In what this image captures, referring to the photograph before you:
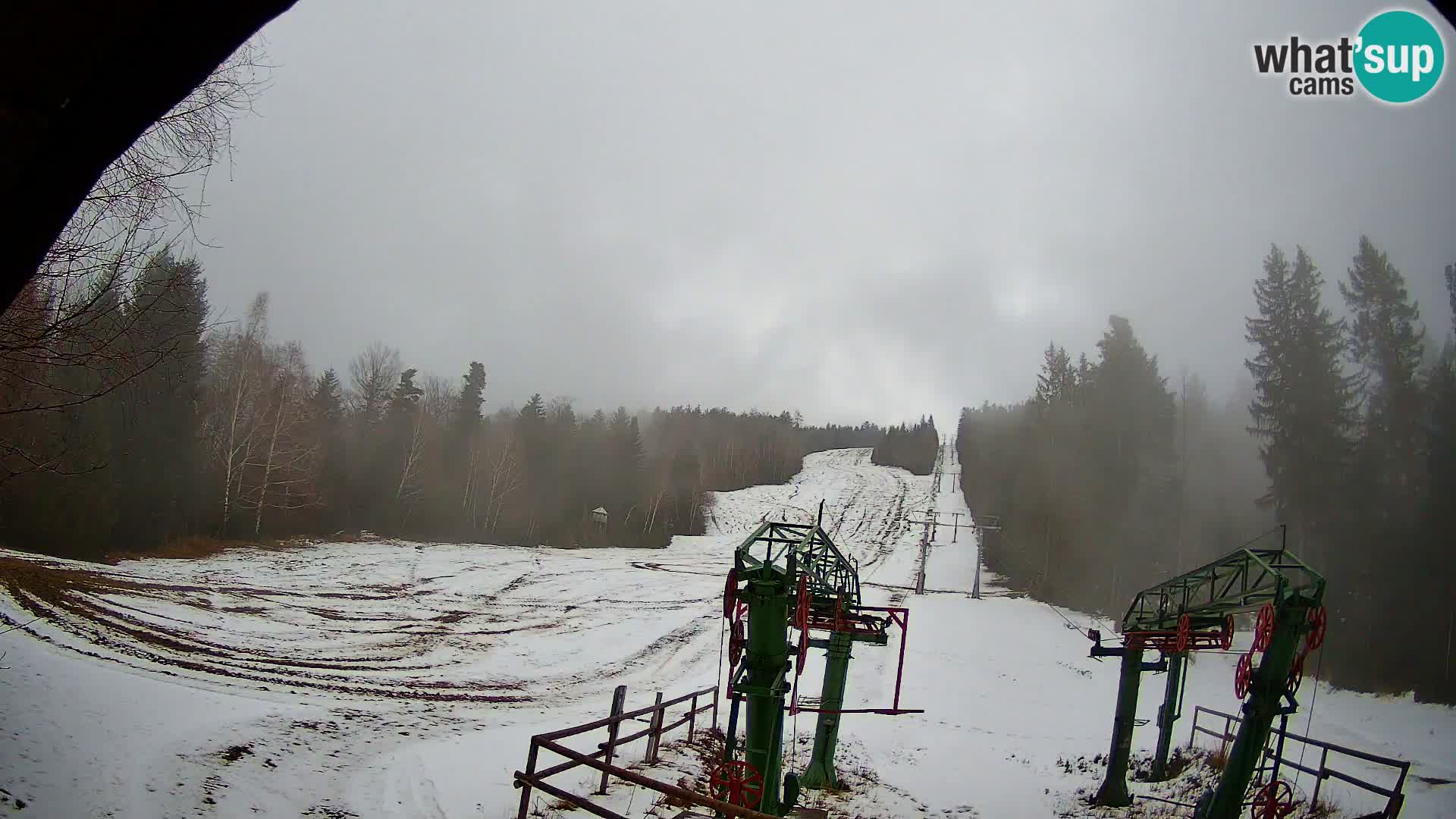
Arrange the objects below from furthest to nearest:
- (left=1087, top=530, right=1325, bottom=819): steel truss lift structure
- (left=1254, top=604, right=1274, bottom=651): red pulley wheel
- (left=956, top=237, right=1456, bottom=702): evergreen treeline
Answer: (left=956, top=237, right=1456, bottom=702): evergreen treeline
(left=1254, top=604, right=1274, bottom=651): red pulley wheel
(left=1087, top=530, right=1325, bottom=819): steel truss lift structure

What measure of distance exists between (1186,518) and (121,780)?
46.1 metres

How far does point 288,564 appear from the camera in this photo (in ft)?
114

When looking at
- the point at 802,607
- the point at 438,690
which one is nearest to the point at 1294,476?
the point at 802,607

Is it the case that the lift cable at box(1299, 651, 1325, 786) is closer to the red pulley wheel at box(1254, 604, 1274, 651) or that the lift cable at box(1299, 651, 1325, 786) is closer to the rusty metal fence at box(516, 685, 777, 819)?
the red pulley wheel at box(1254, 604, 1274, 651)

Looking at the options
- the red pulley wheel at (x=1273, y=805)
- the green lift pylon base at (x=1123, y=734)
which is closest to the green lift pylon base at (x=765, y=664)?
the red pulley wheel at (x=1273, y=805)

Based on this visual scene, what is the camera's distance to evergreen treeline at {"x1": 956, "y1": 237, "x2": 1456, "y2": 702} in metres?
22.5

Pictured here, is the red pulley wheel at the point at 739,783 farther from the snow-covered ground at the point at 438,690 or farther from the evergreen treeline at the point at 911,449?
the evergreen treeline at the point at 911,449

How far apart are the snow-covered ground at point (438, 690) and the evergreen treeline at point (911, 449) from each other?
70444 mm

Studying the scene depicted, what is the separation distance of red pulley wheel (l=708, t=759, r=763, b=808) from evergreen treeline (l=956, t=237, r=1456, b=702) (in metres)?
22.5

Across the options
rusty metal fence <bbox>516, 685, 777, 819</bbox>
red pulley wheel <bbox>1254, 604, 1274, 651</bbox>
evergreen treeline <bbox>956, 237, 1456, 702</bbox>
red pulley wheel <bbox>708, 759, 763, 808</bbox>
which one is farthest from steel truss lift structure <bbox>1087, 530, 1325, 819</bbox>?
evergreen treeline <bbox>956, 237, 1456, 702</bbox>

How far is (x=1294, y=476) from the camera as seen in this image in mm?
28344

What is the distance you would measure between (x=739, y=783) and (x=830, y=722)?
23.5 feet

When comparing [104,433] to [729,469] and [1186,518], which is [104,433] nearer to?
[1186,518]

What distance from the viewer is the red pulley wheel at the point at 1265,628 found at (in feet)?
38.6
